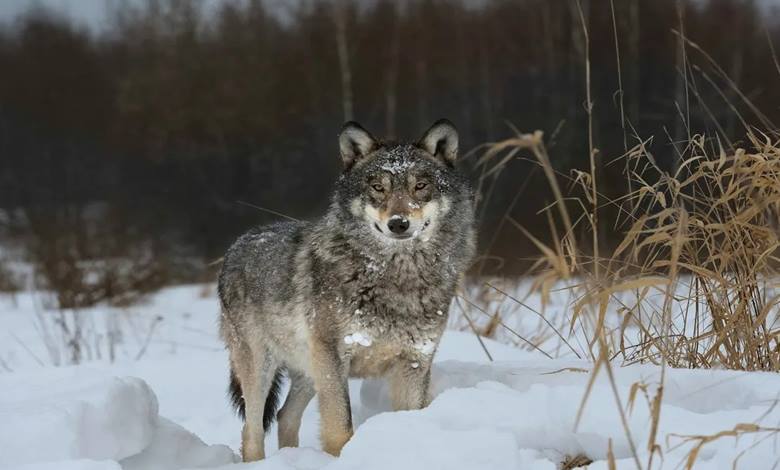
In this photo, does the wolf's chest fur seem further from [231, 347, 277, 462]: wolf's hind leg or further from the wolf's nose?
[231, 347, 277, 462]: wolf's hind leg

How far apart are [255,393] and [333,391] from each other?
75cm

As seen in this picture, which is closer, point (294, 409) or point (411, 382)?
point (411, 382)

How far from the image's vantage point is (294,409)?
167 inches

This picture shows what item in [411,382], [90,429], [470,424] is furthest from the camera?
[411,382]

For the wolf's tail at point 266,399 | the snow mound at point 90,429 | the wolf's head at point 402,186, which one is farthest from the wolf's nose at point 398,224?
the wolf's tail at point 266,399

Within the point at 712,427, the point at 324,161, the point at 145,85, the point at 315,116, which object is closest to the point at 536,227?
the point at 324,161

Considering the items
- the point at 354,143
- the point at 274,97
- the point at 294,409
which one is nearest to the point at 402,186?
the point at 354,143

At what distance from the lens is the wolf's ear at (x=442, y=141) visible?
3.73 metres

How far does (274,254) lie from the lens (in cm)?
398

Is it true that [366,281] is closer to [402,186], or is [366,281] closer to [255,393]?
[402,186]

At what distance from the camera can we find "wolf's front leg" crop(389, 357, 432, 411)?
3512 mm

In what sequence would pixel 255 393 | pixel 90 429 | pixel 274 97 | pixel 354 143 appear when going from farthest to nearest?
1. pixel 274 97
2. pixel 255 393
3. pixel 354 143
4. pixel 90 429

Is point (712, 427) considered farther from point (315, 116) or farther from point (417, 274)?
point (315, 116)

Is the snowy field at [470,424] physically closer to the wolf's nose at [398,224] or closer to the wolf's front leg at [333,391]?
the wolf's front leg at [333,391]
